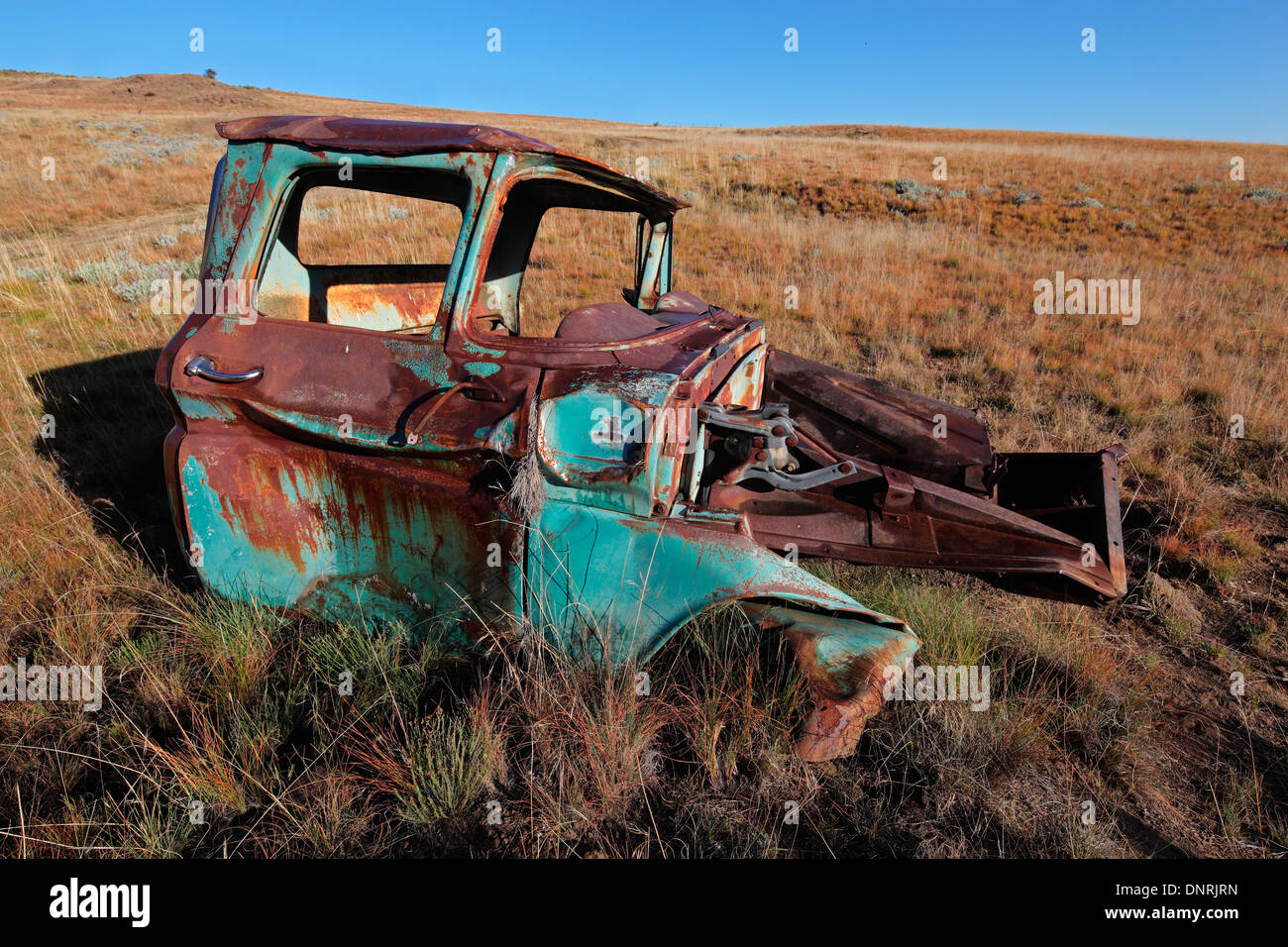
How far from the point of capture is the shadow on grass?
3.34 metres

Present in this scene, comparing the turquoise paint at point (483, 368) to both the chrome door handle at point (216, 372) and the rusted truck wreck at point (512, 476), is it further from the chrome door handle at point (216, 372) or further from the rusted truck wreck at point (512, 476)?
the chrome door handle at point (216, 372)

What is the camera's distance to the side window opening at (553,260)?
3359mm

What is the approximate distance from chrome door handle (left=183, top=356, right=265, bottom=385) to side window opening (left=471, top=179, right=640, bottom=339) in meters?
0.76

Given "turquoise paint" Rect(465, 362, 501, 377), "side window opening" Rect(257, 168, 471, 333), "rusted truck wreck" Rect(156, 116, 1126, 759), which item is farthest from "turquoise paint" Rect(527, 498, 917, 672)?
"side window opening" Rect(257, 168, 471, 333)

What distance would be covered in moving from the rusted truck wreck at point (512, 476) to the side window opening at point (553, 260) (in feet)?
1.10

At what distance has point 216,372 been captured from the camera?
2.24m

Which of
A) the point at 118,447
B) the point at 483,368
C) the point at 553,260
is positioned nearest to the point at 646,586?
the point at 483,368

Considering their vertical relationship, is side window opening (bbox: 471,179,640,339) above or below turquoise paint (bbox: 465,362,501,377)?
above

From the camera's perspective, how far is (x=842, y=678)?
195 centimetres

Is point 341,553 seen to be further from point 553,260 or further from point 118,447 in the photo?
point 553,260

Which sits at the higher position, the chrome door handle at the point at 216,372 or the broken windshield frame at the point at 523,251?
the broken windshield frame at the point at 523,251

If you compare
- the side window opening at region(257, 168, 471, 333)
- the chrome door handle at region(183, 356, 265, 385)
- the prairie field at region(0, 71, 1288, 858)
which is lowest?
the prairie field at region(0, 71, 1288, 858)

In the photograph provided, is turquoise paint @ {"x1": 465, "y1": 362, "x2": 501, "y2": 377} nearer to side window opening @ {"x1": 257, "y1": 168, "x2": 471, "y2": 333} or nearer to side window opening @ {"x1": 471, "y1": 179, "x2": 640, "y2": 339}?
side window opening @ {"x1": 471, "y1": 179, "x2": 640, "y2": 339}

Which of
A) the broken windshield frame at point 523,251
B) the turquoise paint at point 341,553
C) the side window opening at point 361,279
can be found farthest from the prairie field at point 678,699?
the side window opening at point 361,279
